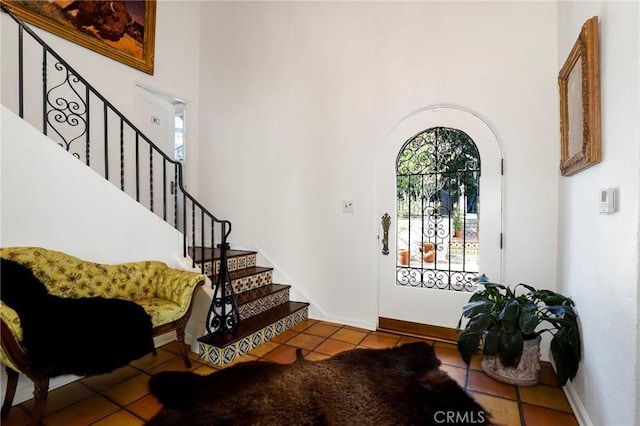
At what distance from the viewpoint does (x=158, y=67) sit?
3.79 m

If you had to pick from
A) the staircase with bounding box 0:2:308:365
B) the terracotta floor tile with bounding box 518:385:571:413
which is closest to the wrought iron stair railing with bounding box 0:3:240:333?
the staircase with bounding box 0:2:308:365

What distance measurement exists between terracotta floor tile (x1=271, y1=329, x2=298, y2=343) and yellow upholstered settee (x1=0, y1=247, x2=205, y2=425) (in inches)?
29.9

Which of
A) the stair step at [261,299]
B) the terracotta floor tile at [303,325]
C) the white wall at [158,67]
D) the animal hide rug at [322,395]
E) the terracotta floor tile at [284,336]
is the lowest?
the terracotta floor tile at [303,325]

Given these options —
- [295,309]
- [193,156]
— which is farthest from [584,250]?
[193,156]

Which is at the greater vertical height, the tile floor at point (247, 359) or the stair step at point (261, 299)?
the stair step at point (261, 299)

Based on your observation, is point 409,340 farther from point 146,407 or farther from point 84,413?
point 84,413

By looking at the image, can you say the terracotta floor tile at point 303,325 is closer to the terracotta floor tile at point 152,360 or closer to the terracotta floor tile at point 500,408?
the terracotta floor tile at point 152,360

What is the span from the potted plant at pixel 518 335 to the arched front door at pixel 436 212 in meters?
0.53

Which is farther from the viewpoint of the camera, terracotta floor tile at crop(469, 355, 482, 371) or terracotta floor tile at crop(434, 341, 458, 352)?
terracotta floor tile at crop(434, 341, 458, 352)

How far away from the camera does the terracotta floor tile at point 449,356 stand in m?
2.41

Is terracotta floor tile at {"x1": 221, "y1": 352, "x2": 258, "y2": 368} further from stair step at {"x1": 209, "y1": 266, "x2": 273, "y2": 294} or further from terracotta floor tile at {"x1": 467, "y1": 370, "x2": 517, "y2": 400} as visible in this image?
terracotta floor tile at {"x1": 467, "y1": 370, "x2": 517, "y2": 400}

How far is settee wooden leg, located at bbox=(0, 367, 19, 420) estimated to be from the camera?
1738mm

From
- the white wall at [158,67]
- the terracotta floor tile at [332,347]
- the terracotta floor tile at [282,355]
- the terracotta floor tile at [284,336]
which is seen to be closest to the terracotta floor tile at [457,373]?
the terracotta floor tile at [332,347]

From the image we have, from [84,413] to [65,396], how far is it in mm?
304
